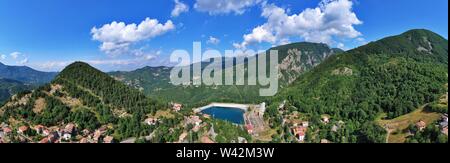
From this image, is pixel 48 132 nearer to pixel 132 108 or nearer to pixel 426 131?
pixel 132 108

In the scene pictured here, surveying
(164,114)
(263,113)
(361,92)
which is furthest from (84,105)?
(361,92)

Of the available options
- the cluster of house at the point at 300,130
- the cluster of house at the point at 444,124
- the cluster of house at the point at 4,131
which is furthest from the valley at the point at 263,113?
the cluster of house at the point at 444,124

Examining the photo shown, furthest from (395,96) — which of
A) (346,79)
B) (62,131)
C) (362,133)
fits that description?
(62,131)

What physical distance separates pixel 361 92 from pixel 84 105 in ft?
175

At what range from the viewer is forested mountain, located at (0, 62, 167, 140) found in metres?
50.8

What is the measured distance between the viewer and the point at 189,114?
193 ft

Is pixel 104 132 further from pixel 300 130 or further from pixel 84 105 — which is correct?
pixel 300 130

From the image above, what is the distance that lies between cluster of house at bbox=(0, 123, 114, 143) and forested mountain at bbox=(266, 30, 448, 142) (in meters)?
28.6

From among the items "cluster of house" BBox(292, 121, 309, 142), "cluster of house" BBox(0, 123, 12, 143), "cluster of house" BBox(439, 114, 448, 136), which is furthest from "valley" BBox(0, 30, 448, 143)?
"cluster of house" BBox(439, 114, 448, 136)

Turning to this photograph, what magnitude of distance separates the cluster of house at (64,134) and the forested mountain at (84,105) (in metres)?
1.33

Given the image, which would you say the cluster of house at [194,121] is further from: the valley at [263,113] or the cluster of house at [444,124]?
the cluster of house at [444,124]

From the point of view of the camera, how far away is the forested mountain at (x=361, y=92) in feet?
188
